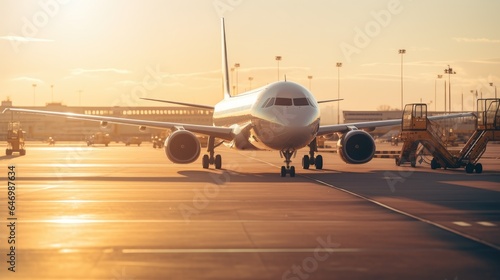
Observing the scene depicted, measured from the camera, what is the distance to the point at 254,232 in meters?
15.4

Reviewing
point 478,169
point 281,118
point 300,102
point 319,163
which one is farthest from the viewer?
point 319,163

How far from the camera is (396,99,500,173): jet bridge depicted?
38656 millimetres

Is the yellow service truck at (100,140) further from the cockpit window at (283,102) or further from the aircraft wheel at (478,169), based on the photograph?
the aircraft wheel at (478,169)

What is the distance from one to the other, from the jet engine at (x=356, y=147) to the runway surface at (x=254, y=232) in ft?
33.1

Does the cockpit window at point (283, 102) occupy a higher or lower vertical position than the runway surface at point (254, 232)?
higher

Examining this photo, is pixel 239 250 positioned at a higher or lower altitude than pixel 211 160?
lower

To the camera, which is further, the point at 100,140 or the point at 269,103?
the point at 100,140

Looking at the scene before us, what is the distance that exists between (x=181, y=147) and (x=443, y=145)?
46.6 ft

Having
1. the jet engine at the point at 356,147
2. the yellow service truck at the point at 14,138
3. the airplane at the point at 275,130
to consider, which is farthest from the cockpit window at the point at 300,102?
the yellow service truck at the point at 14,138

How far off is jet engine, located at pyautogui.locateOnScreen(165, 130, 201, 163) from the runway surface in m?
10.3

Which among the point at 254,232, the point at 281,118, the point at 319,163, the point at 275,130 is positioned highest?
the point at 281,118

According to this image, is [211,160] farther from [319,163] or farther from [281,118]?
[281,118]

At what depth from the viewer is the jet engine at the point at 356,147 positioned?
1519 inches

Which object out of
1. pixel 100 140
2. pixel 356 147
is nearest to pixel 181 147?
pixel 356 147
